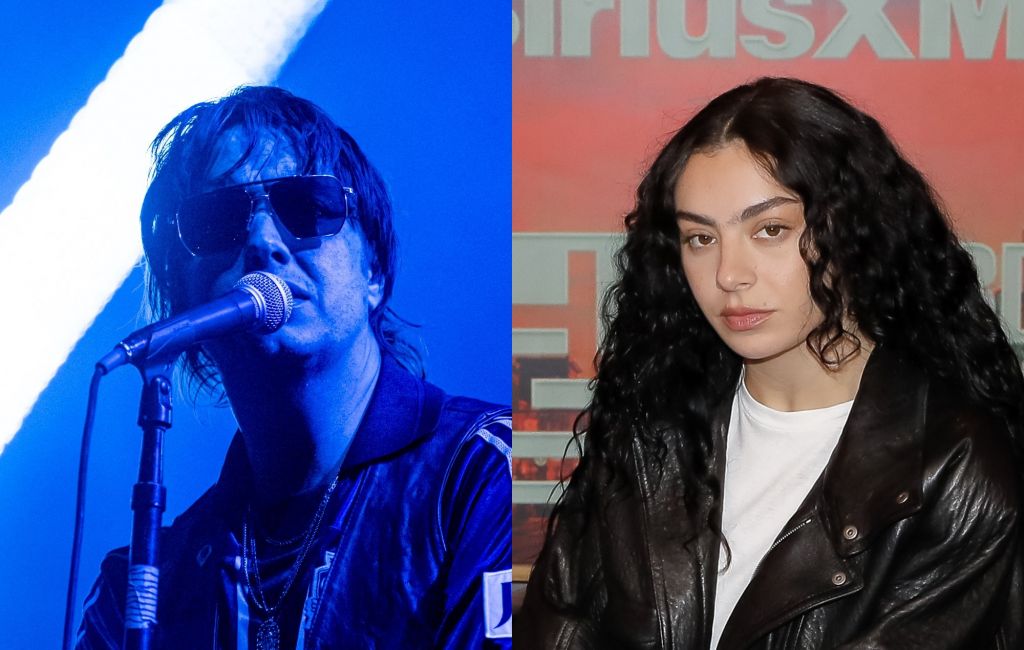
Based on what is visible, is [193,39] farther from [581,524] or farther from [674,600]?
[674,600]

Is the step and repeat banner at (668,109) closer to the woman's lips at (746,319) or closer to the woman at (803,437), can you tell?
the woman at (803,437)

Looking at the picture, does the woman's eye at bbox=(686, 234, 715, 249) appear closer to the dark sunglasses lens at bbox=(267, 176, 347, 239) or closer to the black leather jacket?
the black leather jacket

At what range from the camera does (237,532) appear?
2.23 m

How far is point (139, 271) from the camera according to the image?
2.23 metres

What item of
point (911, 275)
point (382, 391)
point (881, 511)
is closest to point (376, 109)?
point (382, 391)

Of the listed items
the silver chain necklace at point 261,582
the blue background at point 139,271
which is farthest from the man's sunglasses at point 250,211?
the silver chain necklace at point 261,582

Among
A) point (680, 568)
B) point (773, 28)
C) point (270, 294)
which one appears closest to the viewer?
point (680, 568)

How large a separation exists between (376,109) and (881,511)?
128 centimetres

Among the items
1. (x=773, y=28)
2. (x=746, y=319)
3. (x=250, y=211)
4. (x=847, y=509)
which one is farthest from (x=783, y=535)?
(x=773, y=28)

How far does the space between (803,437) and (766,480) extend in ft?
0.31

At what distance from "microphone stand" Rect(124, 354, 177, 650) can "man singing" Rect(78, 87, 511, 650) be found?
3 cm

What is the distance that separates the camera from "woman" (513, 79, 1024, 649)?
1591 mm

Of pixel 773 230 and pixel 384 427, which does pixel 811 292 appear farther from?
pixel 384 427

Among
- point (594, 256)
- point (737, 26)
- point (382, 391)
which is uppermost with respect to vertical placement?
point (737, 26)
